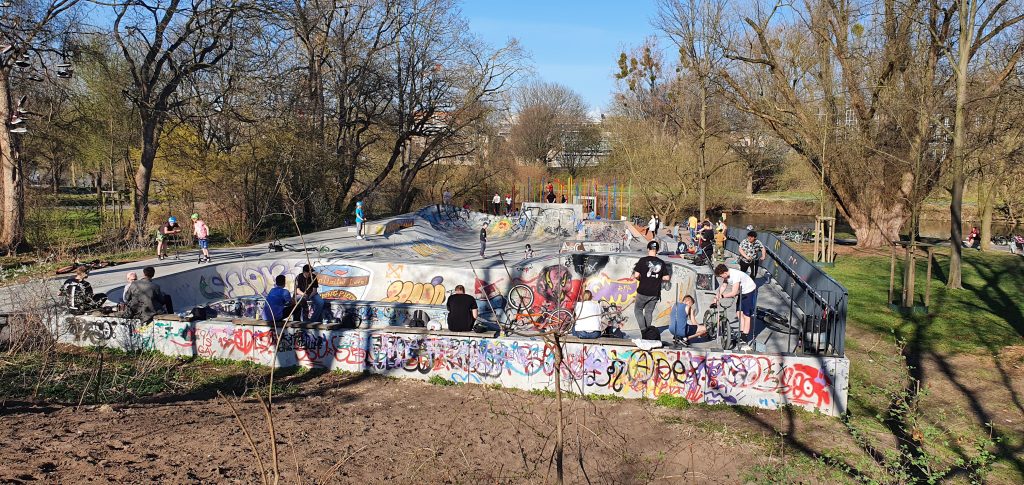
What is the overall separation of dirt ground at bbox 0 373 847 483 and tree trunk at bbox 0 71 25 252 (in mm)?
13985

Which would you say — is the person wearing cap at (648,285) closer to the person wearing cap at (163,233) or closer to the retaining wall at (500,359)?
the retaining wall at (500,359)

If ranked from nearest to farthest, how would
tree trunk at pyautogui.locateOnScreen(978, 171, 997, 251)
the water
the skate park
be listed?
the skate park
tree trunk at pyautogui.locateOnScreen(978, 171, 997, 251)
the water

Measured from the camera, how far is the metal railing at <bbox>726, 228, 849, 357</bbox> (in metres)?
9.66

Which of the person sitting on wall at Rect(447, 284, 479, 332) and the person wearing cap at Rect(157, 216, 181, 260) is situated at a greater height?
the person wearing cap at Rect(157, 216, 181, 260)

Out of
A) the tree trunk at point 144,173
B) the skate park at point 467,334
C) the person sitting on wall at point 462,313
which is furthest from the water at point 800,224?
the tree trunk at point 144,173

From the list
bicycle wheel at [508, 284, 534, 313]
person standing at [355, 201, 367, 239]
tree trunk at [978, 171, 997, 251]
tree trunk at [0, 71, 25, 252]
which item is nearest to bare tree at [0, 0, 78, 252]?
tree trunk at [0, 71, 25, 252]

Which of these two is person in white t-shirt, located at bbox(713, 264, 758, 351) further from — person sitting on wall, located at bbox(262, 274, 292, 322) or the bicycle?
person sitting on wall, located at bbox(262, 274, 292, 322)

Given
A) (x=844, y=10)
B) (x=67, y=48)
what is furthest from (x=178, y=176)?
(x=844, y=10)

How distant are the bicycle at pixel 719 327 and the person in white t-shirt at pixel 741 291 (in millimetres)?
238

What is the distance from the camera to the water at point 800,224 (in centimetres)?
3372

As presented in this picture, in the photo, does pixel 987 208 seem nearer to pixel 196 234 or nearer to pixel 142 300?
pixel 196 234

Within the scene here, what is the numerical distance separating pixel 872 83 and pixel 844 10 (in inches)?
103

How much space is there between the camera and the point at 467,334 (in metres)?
10.4

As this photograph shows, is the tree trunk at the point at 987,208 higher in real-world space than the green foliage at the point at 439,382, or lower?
higher
